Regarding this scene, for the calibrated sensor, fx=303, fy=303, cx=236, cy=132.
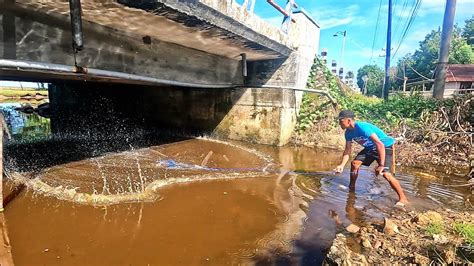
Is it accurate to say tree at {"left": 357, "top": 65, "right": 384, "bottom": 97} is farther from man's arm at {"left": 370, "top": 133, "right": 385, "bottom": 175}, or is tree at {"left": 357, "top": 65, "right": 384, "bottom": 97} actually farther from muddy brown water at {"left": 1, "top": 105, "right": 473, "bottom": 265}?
man's arm at {"left": 370, "top": 133, "right": 385, "bottom": 175}

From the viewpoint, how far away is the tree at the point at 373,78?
3506cm

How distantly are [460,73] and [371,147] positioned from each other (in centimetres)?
2667

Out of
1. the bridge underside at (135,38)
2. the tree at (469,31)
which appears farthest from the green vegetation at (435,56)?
the bridge underside at (135,38)

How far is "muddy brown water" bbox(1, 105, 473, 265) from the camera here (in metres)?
3.25

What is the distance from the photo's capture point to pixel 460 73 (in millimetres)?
25625

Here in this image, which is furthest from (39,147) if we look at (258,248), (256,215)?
(258,248)

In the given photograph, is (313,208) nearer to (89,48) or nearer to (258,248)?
(258,248)

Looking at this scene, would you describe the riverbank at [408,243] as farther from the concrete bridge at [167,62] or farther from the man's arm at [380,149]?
the concrete bridge at [167,62]

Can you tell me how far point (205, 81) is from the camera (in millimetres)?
8359

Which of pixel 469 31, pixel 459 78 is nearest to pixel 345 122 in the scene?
pixel 459 78

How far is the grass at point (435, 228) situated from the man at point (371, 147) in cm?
124

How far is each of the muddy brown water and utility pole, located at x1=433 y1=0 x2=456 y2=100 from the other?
5.86 meters

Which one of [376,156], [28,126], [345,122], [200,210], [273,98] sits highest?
[273,98]

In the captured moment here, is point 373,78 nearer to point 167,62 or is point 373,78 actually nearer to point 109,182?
point 167,62
